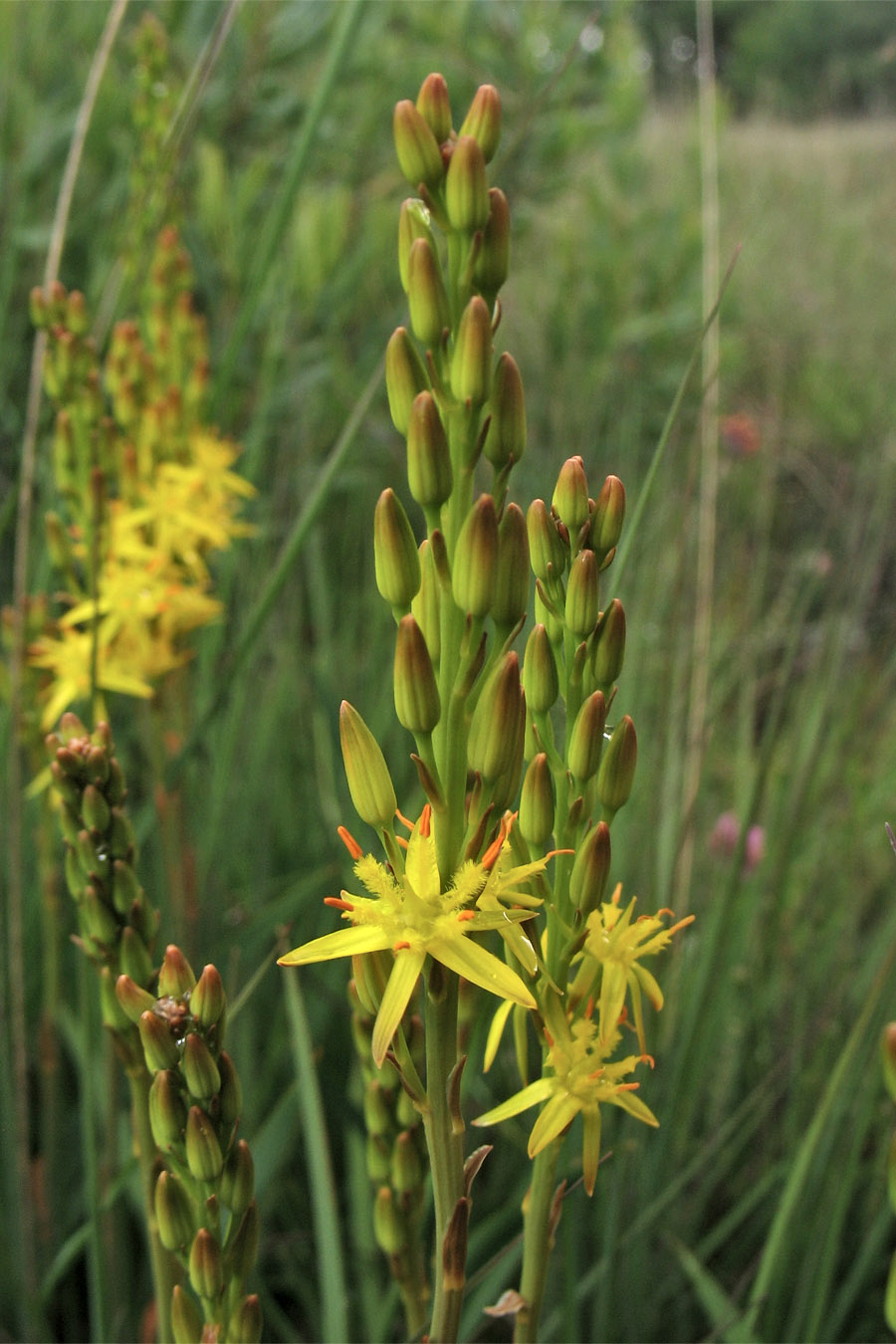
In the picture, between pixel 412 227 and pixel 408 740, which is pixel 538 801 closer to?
pixel 412 227

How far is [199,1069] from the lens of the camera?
2.48 feet

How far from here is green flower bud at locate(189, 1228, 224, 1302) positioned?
0.78 m

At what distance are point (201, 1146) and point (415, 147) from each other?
0.67 m

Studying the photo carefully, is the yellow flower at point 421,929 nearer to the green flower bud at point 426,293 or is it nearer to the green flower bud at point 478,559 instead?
the green flower bud at point 478,559

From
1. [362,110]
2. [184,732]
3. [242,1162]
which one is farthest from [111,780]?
[362,110]

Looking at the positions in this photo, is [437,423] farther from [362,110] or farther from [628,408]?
[362,110]

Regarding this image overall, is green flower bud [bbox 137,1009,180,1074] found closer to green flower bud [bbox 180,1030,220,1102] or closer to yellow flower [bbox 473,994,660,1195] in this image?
green flower bud [bbox 180,1030,220,1102]

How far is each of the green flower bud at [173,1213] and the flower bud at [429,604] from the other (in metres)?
0.42

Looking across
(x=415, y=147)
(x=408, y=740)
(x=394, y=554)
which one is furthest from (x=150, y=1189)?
(x=408, y=740)

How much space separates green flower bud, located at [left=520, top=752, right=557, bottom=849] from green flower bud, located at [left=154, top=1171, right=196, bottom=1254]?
0.37 metres

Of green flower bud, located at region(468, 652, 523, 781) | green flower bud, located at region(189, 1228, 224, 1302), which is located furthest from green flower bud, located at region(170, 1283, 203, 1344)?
green flower bud, located at region(468, 652, 523, 781)

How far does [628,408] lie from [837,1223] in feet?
10.4

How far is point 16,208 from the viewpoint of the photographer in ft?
9.48

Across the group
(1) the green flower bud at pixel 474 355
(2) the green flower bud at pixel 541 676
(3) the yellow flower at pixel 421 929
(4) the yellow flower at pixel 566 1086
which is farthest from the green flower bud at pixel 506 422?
(4) the yellow flower at pixel 566 1086
